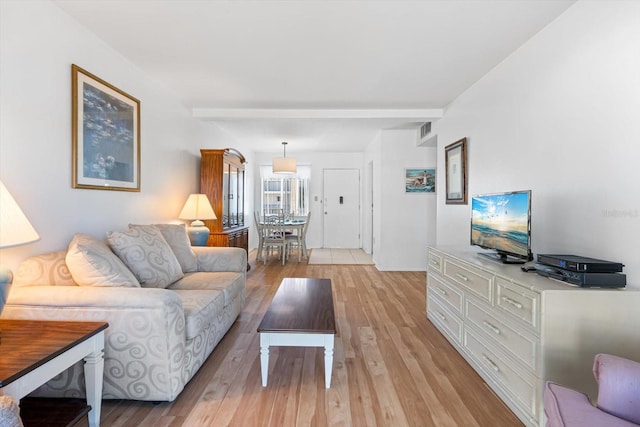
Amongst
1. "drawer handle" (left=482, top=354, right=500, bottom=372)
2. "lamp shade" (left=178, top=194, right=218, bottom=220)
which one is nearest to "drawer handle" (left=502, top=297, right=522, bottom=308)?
"drawer handle" (left=482, top=354, right=500, bottom=372)

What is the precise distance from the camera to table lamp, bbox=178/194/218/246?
370 centimetres

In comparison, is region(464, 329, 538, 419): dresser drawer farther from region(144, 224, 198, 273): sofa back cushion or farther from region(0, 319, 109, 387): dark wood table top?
region(144, 224, 198, 273): sofa back cushion

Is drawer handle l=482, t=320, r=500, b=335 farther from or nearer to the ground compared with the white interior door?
nearer to the ground

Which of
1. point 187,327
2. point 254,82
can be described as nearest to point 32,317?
point 187,327

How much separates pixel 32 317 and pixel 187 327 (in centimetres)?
76

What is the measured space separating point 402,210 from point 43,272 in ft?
15.3

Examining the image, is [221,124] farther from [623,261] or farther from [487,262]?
[623,261]

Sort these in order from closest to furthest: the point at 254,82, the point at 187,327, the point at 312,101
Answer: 1. the point at 187,327
2. the point at 254,82
3. the point at 312,101

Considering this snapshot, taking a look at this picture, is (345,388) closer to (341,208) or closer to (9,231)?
(9,231)

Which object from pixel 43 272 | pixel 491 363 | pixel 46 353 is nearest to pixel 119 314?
pixel 46 353

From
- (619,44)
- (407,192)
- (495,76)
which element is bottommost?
(407,192)

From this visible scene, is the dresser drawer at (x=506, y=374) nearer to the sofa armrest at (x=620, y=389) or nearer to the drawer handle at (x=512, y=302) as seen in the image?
the drawer handle at (x=512, y=302)

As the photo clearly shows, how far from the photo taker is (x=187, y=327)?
190cm

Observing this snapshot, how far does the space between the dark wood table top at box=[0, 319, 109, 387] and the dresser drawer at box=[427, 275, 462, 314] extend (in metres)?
2.34
